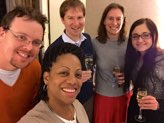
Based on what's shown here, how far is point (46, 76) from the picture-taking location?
4.10 ft

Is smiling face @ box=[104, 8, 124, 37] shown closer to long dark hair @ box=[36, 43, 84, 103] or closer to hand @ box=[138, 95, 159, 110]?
hand @ box=[138, 95, 159, 110]

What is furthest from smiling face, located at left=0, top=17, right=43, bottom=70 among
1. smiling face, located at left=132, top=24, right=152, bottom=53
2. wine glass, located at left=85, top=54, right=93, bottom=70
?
smiling face, located at left=132, top=24, right=152, bottom=53

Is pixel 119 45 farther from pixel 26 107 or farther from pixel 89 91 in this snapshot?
pixel 26 107

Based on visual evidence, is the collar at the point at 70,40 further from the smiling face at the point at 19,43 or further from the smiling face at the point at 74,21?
the smiling face at the point at 19,43

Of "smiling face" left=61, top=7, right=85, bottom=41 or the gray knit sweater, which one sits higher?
"smiling face" left=61, top=7, right=85, bottom=41

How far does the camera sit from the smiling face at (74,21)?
2115mm

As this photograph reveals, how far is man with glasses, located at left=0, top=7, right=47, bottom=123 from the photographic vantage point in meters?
1.24

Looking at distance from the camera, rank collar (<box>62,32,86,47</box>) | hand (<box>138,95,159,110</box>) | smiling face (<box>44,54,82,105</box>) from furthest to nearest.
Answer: collar (<box>62,32,86,47</box>)
hand (<box>138,95,159,110</box>)
smiling face (<box>44,54,82,105</box>)

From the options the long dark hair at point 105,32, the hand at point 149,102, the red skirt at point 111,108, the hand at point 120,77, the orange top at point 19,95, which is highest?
the long dark hair at point 105,32

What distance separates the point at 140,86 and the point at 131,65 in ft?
0.77

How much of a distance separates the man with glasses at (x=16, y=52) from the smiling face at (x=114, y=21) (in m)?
1.00

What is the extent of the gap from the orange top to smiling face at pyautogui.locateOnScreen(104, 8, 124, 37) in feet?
3.17

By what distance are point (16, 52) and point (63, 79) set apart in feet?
0.92

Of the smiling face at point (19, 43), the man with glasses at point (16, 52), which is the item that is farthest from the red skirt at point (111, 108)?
the smiling face at point (19, 43)
